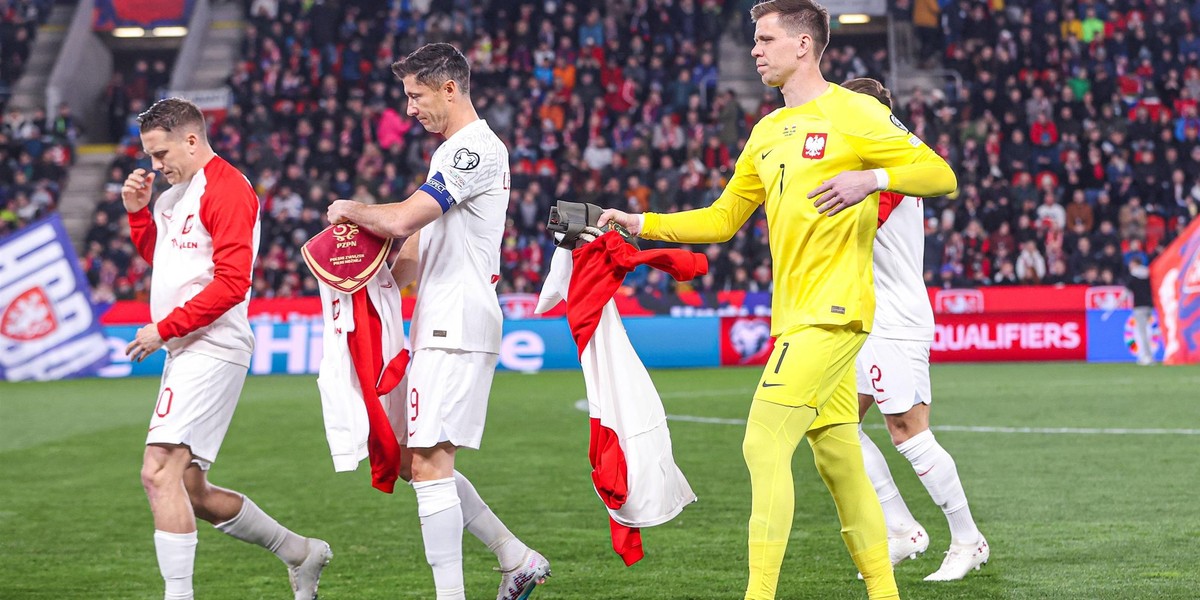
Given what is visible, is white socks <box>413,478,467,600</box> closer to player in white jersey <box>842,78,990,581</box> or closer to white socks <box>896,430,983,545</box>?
player in white jersey <box>842,78,990,581</box>

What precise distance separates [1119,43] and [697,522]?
21.7 metres

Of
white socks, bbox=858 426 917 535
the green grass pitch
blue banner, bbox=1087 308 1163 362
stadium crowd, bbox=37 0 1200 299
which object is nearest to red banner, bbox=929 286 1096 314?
blue banner, bbox=1087 308 1163 362

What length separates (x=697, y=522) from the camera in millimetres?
7879

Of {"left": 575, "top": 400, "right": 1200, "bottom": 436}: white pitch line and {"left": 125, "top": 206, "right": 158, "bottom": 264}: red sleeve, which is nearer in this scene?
{"left": 125, "top": 206, "right": 158, "bottom": 264}: red sleeve

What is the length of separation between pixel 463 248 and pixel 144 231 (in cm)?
147

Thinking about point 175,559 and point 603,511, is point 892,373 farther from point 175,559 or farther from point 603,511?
point 175,559

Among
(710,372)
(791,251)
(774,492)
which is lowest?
(710,372)

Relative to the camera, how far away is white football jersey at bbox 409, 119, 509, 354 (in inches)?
204

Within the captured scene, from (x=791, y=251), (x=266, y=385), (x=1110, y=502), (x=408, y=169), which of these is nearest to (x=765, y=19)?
(x=791, y=251)

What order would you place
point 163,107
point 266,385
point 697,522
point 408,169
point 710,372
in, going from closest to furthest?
1. point 163,107
2. point 697,522
3. point 266,385
4. point 710,372
5. point 408,169

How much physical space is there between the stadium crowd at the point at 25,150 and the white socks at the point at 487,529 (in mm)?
21567

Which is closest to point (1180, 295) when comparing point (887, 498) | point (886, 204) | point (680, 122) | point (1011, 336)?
point (1011, 336)

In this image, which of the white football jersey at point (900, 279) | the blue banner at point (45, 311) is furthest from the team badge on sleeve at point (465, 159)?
the blue banner at point (45, 311)

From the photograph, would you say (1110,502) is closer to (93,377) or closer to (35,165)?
(93,377)
